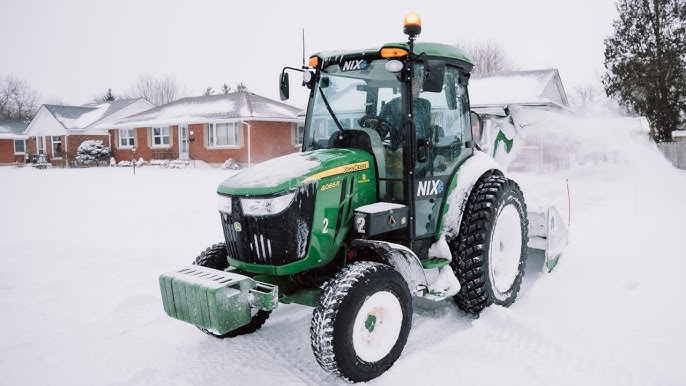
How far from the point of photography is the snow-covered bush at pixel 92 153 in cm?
2964

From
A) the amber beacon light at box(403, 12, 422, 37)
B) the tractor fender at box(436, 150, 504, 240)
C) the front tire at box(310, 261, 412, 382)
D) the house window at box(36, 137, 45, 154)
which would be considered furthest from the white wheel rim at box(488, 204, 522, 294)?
the house window at box(36, 137, 45, 154)

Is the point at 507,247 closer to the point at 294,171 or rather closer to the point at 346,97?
the point at 346,97

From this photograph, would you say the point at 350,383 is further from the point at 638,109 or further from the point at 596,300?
the point at 638,109

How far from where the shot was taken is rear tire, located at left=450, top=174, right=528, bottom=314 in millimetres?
4324

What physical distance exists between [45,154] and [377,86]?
37.9m

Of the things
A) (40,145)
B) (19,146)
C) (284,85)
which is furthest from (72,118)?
(284,85)

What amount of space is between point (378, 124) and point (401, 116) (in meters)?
0.21

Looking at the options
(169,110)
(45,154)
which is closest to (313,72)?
(169,110)

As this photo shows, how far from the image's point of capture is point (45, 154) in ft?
117

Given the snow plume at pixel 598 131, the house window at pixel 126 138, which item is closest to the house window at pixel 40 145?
the house window at pixel 126 138

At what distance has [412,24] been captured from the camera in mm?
3629

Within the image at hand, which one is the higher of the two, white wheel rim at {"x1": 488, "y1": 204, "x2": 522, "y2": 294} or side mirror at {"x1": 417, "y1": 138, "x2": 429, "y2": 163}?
side mirror at {"x1": 417, "y1": 138, "x2": 429, "y2": 163}

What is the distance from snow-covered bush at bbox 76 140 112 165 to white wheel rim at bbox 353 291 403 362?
1190 inches

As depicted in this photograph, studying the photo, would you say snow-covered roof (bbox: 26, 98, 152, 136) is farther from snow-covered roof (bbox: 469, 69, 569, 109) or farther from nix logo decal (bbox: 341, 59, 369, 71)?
nix logo decal (bbox: 341, 59, 369, 71)
